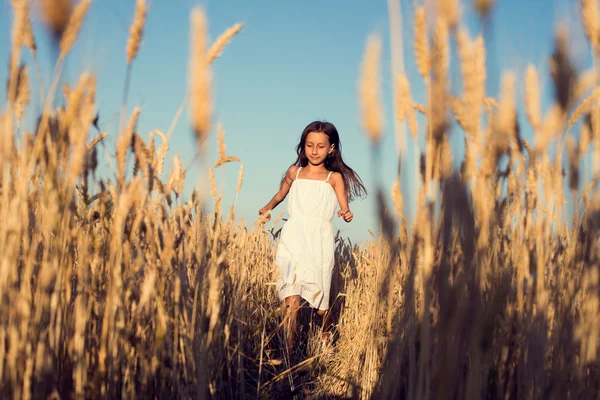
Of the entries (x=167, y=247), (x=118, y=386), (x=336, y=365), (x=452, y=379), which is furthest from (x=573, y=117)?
(x=336, y=365)

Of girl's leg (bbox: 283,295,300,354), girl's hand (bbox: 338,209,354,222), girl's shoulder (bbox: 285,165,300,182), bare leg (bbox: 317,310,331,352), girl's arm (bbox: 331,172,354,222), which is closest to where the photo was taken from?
girl's leg (bbox: 283,295,300,354)

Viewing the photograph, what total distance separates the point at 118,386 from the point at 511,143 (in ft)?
3.95

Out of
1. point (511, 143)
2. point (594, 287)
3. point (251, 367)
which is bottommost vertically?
point (251, 367)

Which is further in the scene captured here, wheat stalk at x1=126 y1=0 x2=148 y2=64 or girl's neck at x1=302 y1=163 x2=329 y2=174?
girl's neck at x1=302 y1=163 x2=329 y2=174

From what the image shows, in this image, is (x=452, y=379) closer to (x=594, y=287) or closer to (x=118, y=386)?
(x=594, y=287)

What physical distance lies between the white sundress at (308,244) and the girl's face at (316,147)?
14 centimetres

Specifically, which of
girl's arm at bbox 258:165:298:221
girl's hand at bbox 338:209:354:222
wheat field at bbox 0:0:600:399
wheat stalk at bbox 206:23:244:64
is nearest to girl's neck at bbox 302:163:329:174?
girl's arm at bbox 258:165:298:221

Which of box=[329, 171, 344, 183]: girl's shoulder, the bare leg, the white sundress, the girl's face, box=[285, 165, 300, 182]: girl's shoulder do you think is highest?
the girl's face

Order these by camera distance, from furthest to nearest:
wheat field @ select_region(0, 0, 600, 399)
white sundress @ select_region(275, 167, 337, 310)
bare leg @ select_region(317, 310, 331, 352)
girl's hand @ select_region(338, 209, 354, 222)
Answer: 1. girl's hand @ select_region(338, 209, 354, 222)
2. white sundress @ select_region(275, 167, 337, 310)
3. bare leg @ select_region(317, 310, 331, 352)
4. wheat field @ select_region(0, 0, 600, 399)

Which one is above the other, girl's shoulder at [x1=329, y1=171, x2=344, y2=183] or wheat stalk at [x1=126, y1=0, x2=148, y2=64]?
girl's shoulder at [x1=329, y1=171, x2=344, y2=183]

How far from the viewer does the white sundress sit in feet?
11.4

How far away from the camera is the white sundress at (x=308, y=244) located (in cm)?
347

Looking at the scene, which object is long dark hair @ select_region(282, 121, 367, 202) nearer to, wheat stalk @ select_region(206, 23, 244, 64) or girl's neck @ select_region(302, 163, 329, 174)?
girl's neck @ select_region(302, 163, 329, 174)

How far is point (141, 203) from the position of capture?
4.47 feet
